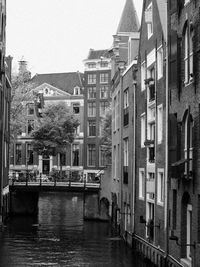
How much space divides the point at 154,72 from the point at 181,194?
7.42 m

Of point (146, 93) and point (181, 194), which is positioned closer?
point (181, 194)

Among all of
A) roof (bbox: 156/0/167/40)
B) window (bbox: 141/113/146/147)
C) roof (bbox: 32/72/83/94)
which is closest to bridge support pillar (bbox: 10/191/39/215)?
window (bbox: 141/113/146/147)

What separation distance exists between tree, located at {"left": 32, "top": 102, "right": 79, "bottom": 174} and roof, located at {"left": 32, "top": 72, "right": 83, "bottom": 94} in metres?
14.7

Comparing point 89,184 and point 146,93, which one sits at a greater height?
point 146,93

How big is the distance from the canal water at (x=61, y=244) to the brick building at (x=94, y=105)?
30.2 meters

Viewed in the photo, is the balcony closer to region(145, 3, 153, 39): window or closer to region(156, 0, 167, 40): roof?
region(145, 3, 153, 39): window

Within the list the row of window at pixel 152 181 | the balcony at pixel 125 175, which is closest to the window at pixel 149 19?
the row of window at pixel 152 181

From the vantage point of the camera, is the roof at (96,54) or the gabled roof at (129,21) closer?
the gabled roof at (129,21)

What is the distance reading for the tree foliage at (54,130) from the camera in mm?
68875

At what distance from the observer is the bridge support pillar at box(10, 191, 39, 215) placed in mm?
49312

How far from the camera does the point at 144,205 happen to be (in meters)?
27.2

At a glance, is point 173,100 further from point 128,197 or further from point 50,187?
point 50,187

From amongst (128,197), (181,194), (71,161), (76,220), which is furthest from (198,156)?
(71,161)

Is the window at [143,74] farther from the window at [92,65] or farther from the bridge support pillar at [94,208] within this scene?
the window at [92,65]
